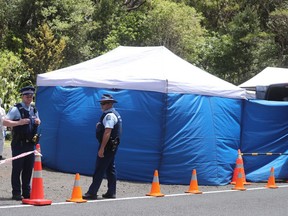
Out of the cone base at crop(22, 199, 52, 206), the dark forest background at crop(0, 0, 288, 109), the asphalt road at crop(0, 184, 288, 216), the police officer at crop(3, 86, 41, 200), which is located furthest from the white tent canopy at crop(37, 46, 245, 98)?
the dark forest background at crop(0, 0, 288, 109)

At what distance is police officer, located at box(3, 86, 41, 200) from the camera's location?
9516 mm

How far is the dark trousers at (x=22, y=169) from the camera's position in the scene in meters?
9.56

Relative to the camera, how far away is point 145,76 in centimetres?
1318

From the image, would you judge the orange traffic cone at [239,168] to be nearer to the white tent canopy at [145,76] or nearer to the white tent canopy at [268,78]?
the white tent canopy at [145,76]

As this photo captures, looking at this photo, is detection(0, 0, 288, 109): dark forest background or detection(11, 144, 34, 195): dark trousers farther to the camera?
detection(0, 0, 288, 109): dark forest background

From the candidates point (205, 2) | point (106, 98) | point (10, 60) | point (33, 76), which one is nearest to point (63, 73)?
point (106, 98)

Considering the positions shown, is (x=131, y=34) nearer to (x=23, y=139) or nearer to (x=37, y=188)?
(x=23, y=139)

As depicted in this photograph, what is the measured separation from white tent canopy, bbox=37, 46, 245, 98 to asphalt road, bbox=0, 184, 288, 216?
107 inches

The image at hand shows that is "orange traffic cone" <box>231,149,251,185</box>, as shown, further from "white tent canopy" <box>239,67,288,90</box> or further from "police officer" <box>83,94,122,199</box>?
"white tent canopy" <box>239,67,288,90</box>

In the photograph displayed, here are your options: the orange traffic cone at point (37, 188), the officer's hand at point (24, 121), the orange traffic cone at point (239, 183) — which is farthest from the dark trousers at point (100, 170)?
the orange traffic cone at point (239, 183)

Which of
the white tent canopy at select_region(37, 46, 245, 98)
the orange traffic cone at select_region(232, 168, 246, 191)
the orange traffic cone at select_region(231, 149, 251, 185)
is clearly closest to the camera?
the orange traffic cone at select_region(232, 168, 246, 191)

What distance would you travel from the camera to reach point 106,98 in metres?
10.3

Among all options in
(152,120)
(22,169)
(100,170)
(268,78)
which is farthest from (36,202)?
(268,78)

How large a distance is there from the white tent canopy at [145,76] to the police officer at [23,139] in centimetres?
387
